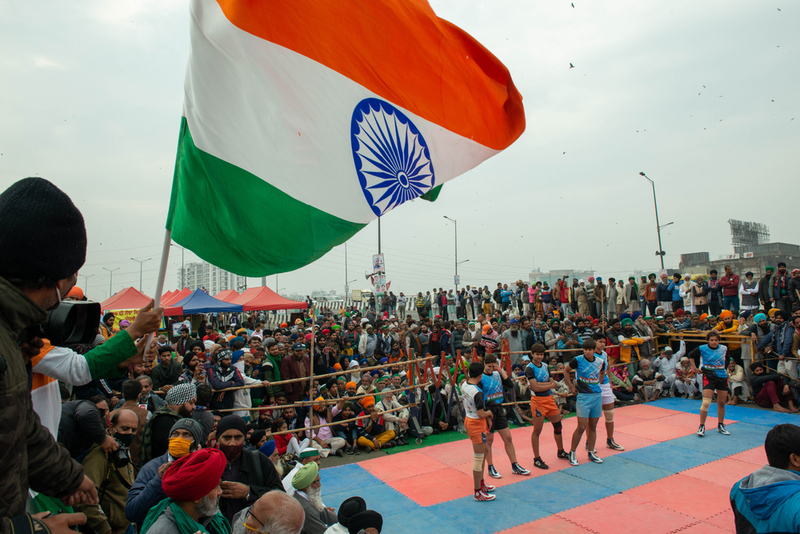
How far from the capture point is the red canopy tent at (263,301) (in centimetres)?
1925

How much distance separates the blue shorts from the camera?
781cm

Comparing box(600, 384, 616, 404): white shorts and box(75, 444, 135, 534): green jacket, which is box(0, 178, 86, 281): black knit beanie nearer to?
box(75, 444, 135, 534): green jacket

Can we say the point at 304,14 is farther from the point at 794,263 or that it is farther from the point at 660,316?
the point at 794,263

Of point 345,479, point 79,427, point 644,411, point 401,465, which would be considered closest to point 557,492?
point 401,465

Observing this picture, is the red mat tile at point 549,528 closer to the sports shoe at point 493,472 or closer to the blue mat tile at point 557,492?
the blue mat tile at point 557,492

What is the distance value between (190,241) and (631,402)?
41.2ft

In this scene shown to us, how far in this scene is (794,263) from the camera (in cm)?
4769

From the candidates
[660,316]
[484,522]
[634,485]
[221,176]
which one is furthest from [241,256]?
[660,316]

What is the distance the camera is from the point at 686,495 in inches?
259

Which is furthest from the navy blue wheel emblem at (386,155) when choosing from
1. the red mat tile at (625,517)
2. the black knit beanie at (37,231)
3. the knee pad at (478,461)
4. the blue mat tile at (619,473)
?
the blue mat tile at (619,473)

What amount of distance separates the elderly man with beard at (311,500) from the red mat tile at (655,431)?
23.2 feet

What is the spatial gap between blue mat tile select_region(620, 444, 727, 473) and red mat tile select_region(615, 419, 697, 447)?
545 millimetres

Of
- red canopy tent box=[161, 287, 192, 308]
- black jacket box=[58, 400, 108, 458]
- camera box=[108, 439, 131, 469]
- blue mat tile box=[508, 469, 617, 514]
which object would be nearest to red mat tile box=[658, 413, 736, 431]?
blue mat tile box=[508, 469, 617, 514]

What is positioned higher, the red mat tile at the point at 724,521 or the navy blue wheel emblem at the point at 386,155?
the navy blue wheel emblem at the point at 386,155
